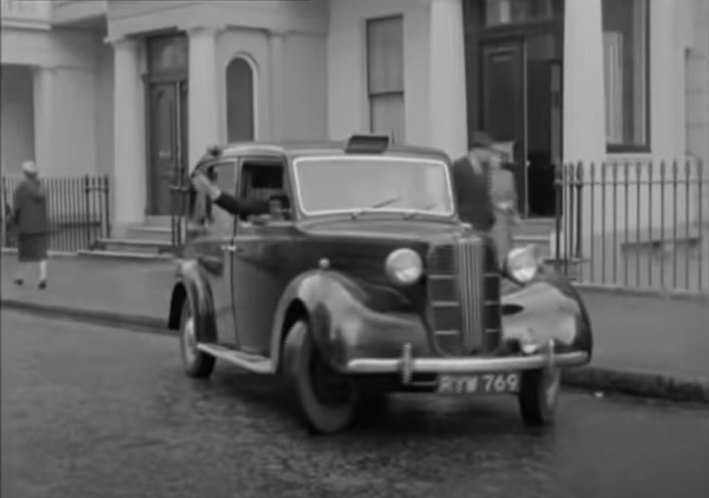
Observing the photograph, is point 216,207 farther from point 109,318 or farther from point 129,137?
point 129,137

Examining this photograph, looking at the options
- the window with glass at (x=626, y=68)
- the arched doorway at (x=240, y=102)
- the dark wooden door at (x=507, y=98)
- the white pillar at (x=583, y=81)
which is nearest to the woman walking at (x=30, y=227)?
the arched doorway at (x=240, y=102)

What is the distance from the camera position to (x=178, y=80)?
22031 millimetres

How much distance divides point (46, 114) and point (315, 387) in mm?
17463

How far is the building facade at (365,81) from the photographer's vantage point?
17312 mm

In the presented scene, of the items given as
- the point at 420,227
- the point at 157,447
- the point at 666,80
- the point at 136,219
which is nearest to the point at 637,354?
the point at 420,227

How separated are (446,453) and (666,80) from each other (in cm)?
1148

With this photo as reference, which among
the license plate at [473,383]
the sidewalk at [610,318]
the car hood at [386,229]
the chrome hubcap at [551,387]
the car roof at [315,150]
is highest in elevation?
the car roof at [315,150]

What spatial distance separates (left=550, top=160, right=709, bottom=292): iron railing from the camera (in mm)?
14797

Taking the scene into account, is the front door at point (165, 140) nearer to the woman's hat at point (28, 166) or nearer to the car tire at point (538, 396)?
the woman's hat at point (28, 166)

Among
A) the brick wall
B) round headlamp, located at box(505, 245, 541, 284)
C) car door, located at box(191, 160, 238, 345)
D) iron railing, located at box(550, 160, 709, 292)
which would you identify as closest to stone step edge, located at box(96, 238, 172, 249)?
iron railing, located at box(550, 160, 709, 292)

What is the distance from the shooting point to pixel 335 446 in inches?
290

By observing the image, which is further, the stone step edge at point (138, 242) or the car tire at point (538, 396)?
the stone step edge at point (138, 242)

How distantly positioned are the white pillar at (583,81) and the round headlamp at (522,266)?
8163mm

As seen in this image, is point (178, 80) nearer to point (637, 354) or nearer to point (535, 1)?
point (535, 1)
